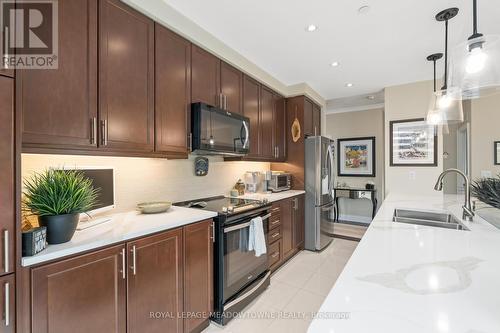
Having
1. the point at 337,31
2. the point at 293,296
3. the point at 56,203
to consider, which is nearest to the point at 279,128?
the point at 337,31

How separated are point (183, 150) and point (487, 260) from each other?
201 cm

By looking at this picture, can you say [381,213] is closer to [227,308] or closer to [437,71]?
[227,308]

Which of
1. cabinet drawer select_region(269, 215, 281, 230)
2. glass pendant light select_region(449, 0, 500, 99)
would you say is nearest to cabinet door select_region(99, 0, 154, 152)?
cabinet drawer select_region(269, 215, 281, 230)

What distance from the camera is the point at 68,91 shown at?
1309 millimetres

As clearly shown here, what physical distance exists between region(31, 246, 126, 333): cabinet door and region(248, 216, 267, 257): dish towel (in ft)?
3.80

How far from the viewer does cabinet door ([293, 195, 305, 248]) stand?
3279 millimetres

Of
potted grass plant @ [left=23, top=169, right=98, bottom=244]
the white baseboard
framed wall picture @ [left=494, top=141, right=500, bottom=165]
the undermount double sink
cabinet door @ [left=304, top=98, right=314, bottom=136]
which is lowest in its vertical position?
the white baseboard

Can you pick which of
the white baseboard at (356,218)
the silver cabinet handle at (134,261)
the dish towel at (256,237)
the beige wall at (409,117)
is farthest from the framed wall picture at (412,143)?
the silver cabinet handle at (134,261)

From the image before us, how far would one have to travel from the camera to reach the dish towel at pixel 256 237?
7.14 feet

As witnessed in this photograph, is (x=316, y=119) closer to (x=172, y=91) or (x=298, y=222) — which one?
(x=298, y=222)

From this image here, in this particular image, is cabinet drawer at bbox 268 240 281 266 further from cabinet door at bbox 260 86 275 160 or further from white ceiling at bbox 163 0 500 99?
white ceiling at bbox 163 0 500 99

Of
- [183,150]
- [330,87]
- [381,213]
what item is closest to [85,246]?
[183,150]

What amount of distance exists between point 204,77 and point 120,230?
5.14ft

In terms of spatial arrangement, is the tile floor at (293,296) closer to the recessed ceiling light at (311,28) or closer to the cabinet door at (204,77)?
the cabinet door at (204,77)
